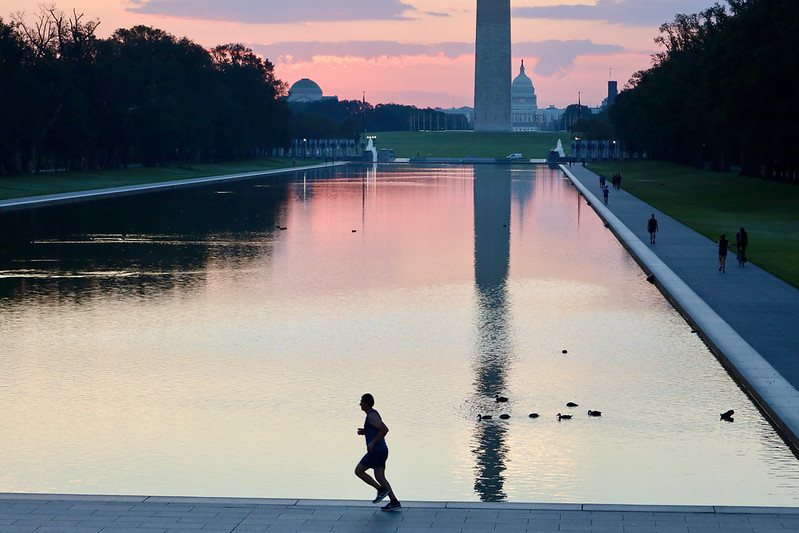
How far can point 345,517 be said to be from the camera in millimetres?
9648

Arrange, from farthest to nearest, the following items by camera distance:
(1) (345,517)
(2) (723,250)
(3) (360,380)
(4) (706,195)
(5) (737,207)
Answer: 1. (4) (706,195)
2. (5) (737,207)
3. (2) (723,250)
4. (3) (360,380)
5. (1) (345,517)

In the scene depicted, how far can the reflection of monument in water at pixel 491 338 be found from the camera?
38.7ft

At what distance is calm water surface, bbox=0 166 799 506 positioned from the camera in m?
11.7

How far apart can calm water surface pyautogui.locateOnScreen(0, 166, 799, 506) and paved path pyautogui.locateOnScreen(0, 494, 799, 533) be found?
1.08 meters

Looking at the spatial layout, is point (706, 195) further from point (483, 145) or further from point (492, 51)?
point (483, 145)

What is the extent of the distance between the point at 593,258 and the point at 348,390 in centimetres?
1746

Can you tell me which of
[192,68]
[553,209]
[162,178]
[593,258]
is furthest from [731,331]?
[192,68]

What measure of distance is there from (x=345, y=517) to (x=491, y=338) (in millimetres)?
9704

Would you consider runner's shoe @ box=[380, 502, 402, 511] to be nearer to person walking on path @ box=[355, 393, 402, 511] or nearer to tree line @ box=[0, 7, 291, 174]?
person walking on path @ box=[355, 393, 402, 511]

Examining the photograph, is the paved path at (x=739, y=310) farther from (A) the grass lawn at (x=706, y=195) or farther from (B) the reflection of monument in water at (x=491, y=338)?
(B) the reflection of monument in water at (x=491, y=338)

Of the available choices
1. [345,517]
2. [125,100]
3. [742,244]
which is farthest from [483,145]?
[345,517]

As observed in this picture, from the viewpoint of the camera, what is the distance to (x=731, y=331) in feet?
61.1

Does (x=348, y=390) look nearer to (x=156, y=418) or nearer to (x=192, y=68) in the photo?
(x=156, y=418)

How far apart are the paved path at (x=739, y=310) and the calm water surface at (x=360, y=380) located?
1.25 feet
